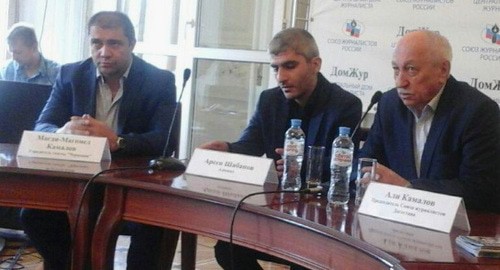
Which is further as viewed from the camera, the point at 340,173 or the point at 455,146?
the point at 455,146

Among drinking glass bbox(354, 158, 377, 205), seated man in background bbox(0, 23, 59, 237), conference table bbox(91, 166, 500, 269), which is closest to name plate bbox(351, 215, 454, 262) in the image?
conference table bbox(91, 166, 500, 269)

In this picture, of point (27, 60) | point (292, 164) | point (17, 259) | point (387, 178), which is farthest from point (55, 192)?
point (27, 60)

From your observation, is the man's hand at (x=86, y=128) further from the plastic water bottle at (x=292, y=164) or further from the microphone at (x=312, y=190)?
the microphone at (x=312, y=190)

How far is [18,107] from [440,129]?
1.78 metres

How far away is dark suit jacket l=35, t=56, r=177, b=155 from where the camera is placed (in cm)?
258

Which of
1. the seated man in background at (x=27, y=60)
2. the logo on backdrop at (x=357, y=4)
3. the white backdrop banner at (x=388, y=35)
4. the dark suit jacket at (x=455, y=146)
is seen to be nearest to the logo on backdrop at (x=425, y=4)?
the white backdrop banner at (x=388, y=35)

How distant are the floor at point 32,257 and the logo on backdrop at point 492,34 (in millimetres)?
1480

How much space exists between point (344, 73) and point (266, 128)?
1.42 metres

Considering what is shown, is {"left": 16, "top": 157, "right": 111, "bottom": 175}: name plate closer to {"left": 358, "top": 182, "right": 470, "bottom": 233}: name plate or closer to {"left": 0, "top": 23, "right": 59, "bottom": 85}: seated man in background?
{"left": 358, "top": 182, "right": 470, "bottom": 233}: name plate

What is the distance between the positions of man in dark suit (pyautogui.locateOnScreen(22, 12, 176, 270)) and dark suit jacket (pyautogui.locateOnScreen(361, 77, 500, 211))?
81cm

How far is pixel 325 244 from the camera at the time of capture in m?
1.45

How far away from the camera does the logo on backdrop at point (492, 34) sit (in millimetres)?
3369

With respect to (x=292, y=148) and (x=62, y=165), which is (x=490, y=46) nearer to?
(x=292, y=148)

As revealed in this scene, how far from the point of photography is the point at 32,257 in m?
3.46
